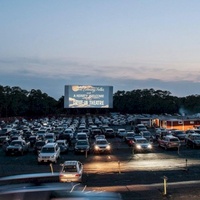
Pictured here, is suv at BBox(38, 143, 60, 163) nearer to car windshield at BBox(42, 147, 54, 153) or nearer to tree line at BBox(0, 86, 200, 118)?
car windshield at BBox(42, 147, 54, 153)

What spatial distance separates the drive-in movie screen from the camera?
335 feet

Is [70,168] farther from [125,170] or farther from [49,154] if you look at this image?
[49,154]

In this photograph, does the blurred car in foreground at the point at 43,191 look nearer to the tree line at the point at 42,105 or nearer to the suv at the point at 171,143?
the suv at the point at 171,143

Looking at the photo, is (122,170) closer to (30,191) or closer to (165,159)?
(165,159)

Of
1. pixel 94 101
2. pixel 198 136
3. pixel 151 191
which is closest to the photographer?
pixel 151 191

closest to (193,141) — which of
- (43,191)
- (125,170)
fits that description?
(125,170)

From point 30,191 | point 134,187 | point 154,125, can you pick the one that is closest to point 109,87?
point 154,125

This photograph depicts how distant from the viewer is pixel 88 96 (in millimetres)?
102500

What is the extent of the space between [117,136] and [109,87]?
35282mm

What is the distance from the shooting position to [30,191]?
7.61 m

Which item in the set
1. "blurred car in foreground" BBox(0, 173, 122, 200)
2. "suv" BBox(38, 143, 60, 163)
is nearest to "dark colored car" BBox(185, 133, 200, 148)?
"suv" BBox(38, 143, 60, 163)

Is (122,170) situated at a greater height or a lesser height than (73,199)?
lesser

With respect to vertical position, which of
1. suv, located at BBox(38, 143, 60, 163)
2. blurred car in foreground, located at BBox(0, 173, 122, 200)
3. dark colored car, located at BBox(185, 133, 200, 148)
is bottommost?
suv, located at BBox(38, 143, 60, 163)

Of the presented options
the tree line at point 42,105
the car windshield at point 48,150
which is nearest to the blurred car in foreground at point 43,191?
the car windshield at point 48,150
